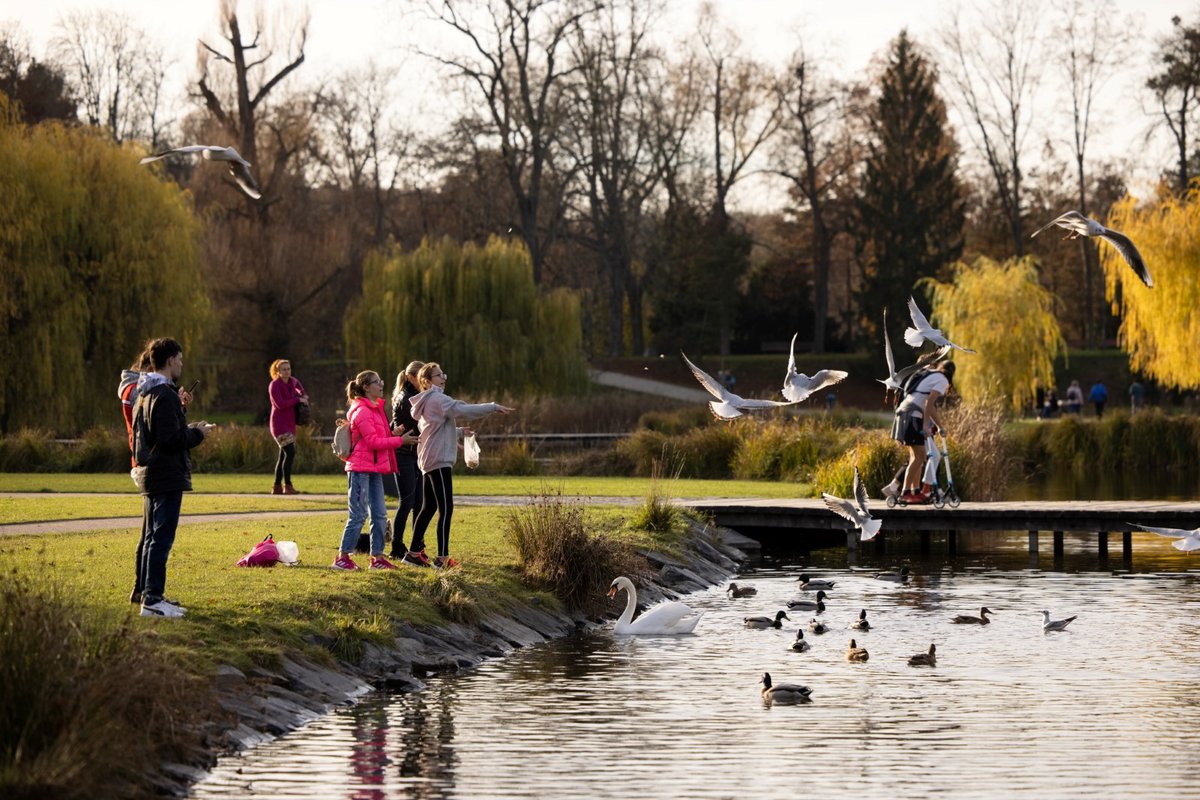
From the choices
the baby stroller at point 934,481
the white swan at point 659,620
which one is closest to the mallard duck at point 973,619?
the white swan at point 659,620

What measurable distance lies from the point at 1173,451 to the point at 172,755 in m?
33.6

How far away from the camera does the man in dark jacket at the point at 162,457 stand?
12.0m

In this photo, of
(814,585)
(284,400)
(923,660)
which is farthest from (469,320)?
(923,660)

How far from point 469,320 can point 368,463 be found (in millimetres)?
36686

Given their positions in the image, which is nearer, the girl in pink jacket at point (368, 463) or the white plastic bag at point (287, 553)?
the girl in pink jacket at point (368, 463)

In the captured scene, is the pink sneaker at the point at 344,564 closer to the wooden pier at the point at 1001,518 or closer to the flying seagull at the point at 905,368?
the flying seagull at the point at 905,368

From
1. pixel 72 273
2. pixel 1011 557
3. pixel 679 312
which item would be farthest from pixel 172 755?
pixel 679 312

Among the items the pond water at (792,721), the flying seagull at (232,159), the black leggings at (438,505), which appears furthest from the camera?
the flying seagull at (232,159)

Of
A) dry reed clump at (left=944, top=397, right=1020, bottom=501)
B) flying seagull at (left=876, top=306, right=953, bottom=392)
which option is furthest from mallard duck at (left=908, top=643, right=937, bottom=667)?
dry reed clump at (left=944, top=397, right=1020, bottom=501)

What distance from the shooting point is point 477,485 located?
29.2 m

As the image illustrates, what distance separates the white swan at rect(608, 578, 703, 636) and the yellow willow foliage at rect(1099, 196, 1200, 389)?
3012 cm

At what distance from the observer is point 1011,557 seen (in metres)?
23.5

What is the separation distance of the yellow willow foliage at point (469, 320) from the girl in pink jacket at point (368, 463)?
3463 centimetres

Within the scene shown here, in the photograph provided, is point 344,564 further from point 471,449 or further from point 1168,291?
point 1168,291
